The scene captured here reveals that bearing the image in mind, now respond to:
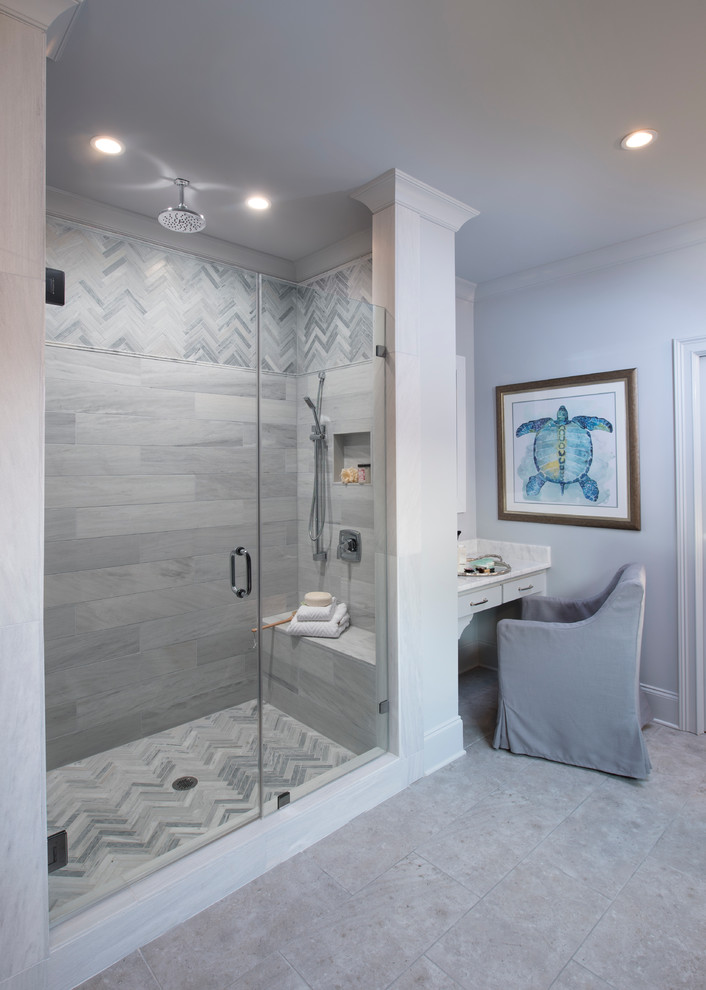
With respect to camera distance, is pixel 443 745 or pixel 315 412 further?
pixel 443 745

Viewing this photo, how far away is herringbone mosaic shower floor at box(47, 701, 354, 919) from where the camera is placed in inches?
64.2

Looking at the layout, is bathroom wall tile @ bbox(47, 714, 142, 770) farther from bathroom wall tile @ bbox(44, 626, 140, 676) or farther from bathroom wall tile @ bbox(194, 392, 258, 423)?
bathroom wall tile @ bbox(194, 392, 258, 423)

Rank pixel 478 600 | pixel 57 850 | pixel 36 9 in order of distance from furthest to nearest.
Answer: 1. pixel 478 600
2. pixel 57 850
3. pixel 36 9

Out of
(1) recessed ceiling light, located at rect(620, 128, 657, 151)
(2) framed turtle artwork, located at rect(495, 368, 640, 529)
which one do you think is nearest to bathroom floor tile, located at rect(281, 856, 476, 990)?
(2) framed turtle artwork, located at rect(495, 368, 640, 529)

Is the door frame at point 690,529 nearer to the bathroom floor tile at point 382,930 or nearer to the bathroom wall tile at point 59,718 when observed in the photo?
the bathroom floor tile at point 382,930

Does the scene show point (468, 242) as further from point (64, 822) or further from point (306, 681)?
point (64, 822)

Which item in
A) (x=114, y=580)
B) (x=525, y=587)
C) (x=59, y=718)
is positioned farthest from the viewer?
(x=525, y=587)

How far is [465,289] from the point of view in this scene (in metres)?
3.79

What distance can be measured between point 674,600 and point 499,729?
3.98 ft

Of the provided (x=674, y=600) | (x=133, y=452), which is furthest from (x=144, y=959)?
(x=674, y=600)

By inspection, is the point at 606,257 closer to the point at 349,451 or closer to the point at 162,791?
the point at 349,451

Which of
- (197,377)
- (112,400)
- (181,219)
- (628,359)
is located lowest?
(112,400)

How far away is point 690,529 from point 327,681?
83.2 inches

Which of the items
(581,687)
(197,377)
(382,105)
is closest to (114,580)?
(197,377)
